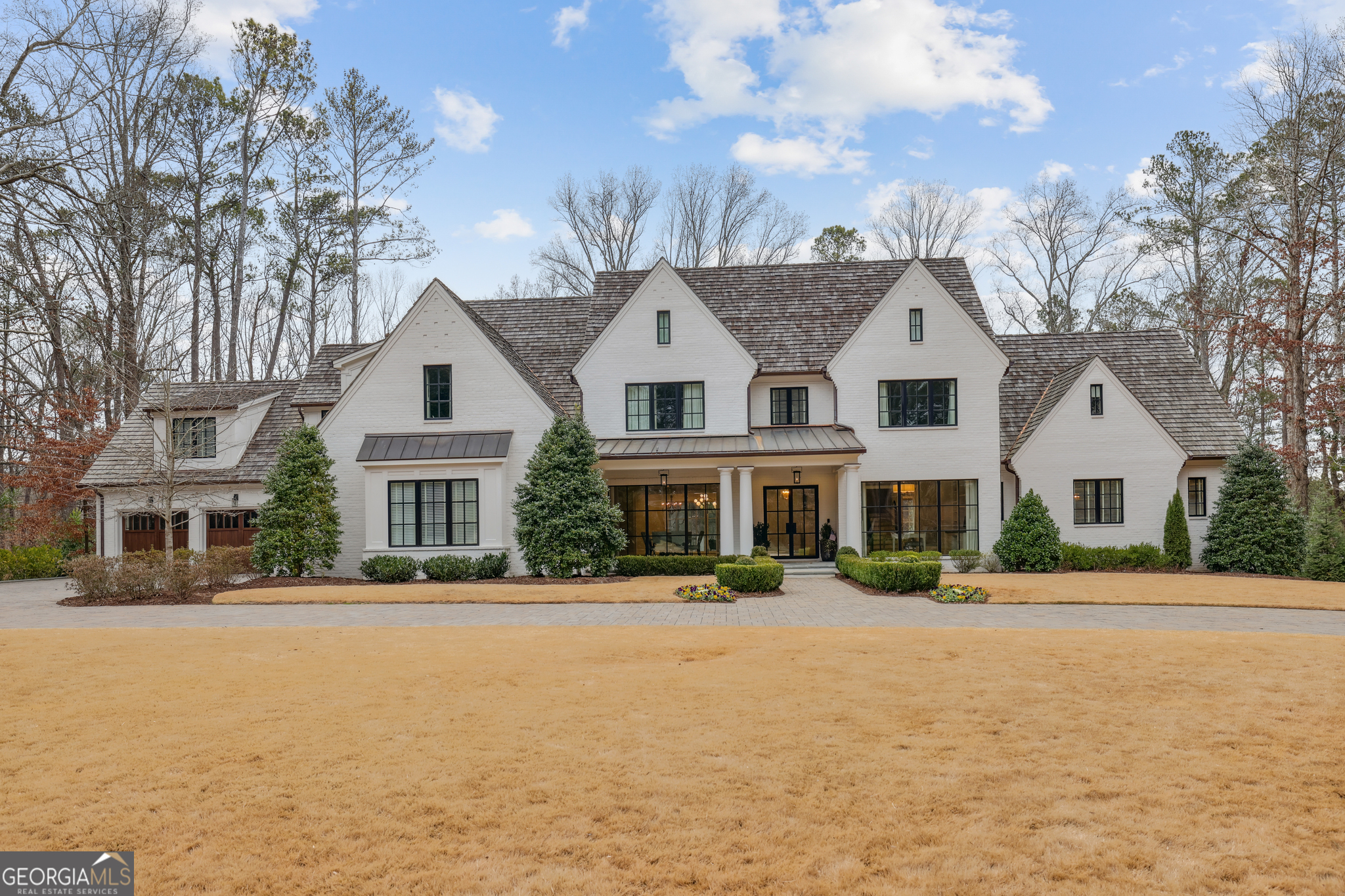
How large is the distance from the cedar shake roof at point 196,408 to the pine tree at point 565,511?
8.88m

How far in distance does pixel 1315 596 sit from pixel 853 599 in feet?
32.6

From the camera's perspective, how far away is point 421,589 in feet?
60.4

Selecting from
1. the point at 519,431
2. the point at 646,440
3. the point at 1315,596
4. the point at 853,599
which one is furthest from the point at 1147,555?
the point at 519,431

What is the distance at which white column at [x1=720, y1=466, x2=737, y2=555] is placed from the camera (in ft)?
73.6

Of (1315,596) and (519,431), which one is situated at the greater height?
(519,431)

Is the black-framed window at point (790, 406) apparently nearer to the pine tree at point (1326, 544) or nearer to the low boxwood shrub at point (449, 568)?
the low boxwood shrub at point (449, 568)

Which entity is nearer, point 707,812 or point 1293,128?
point 707,812

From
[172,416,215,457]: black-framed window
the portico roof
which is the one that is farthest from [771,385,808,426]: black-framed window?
[172,416,215,457]: black-framed window

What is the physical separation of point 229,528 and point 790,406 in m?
19.1

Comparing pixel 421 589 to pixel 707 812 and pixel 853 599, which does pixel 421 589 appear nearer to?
pixel 853 599

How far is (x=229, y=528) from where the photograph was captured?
83.5 feet

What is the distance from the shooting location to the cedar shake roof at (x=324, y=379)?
25469mm
